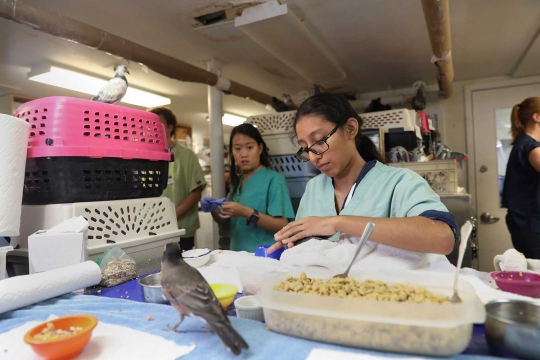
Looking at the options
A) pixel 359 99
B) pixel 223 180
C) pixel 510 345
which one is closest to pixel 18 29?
pixel 223 180

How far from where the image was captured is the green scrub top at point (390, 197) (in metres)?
1.03

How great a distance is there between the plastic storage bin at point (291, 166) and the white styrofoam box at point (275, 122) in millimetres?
188

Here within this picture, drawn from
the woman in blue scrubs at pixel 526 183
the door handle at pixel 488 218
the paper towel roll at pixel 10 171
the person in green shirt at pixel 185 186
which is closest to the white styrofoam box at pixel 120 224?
the paper towel roll at pixel 10 171

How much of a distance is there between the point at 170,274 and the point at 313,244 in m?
0.47

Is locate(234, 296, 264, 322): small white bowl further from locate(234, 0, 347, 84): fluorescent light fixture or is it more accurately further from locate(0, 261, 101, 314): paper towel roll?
locate(234, 0, 347, 84): fluorescent light fixture

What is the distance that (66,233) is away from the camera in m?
1.04

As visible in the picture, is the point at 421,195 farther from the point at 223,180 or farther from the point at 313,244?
the point at 223,180

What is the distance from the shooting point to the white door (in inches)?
138

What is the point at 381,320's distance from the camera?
21.7 inches

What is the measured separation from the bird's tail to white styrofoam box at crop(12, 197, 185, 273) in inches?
29.9

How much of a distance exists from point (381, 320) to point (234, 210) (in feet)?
4.36

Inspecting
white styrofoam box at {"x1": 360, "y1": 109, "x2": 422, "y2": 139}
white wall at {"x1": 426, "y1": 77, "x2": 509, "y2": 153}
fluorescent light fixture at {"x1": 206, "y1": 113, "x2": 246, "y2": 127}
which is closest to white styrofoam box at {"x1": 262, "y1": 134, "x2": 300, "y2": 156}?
white styrofoam box at {"x1": 360, "y1": 109, "x2": 422, "y2": 139}

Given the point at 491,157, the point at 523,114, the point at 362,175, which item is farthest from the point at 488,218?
the point at 362,175

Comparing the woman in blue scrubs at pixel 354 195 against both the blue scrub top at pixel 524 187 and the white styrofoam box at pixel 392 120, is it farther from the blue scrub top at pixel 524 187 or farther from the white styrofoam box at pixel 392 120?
the blue scrub top at pixel 524 187
